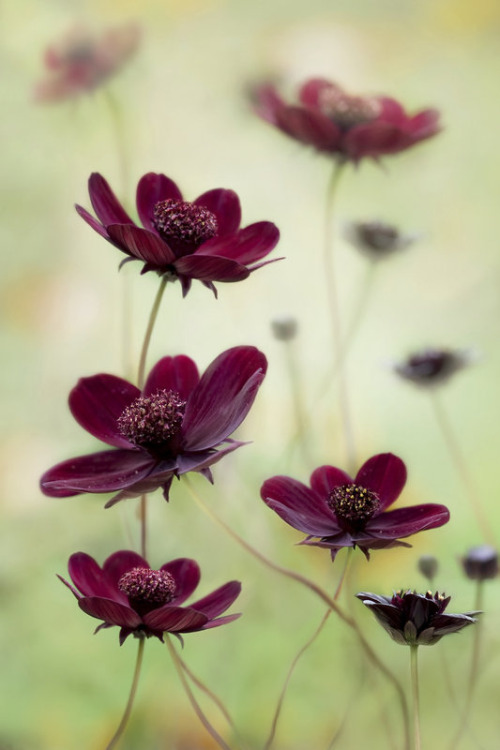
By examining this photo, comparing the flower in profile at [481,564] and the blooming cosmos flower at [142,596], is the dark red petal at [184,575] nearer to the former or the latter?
the blooming cosmos flower at [142,596]

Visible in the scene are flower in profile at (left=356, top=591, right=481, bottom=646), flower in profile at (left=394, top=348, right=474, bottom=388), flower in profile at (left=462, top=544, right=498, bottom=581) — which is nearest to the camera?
flower in profile at (left=356, top=591, right=481, bottom=646)

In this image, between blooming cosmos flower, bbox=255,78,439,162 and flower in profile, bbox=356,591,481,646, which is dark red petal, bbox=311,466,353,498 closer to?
flower in profile, bbox=356,591,481,646

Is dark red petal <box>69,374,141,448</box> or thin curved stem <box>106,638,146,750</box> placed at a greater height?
dark red petal <box>69,374,141,448</box>

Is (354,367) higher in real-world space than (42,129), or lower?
lower

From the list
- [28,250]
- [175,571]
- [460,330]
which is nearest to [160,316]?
[28,250]

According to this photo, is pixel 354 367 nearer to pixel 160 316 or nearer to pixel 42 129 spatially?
pixel 160 316

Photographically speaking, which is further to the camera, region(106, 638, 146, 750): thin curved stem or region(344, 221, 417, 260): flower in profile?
region(344, 221, 417, 260): flower in profile

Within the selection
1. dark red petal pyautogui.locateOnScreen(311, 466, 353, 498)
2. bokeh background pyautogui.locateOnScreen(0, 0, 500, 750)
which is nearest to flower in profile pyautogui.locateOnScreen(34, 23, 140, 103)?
bokeh background pyautogui.locateOnScreen(0, 0, 500, 750)
